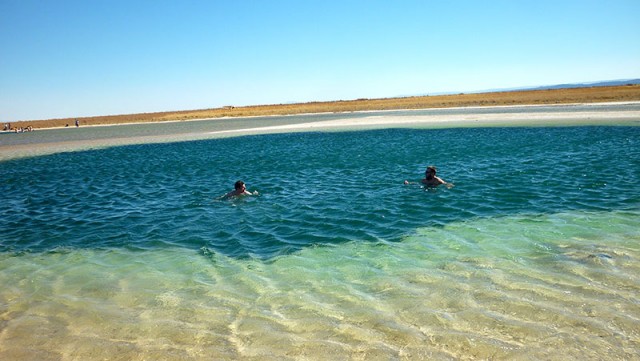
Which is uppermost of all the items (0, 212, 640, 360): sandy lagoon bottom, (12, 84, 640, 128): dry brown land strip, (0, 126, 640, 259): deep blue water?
(12, 84, 640, 128): dry brown land strip

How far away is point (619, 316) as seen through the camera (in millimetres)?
5957

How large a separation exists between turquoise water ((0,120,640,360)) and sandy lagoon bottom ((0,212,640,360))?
34mm

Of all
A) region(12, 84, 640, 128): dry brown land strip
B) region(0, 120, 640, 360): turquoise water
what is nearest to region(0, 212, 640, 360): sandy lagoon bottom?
region(0, 120, 640, 360): turquoise water

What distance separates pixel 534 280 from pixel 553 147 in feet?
66.4

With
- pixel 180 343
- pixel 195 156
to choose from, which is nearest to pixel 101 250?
pixel 180 343

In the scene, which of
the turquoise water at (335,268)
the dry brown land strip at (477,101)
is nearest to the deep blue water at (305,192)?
the turquoise water at (335,268)

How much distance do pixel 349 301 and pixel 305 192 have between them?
951 cm

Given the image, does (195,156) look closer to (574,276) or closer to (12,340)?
(12,340)

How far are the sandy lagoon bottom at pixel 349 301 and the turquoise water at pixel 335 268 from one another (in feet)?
0.11

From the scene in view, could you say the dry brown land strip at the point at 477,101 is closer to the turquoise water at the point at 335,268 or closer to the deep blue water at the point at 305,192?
the deep blue water at the point at 305,192

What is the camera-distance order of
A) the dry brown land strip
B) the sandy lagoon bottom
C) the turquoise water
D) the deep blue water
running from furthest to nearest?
the dry brown land strip, the deep blue water, the turquoise water, the sandy lagoon bottom

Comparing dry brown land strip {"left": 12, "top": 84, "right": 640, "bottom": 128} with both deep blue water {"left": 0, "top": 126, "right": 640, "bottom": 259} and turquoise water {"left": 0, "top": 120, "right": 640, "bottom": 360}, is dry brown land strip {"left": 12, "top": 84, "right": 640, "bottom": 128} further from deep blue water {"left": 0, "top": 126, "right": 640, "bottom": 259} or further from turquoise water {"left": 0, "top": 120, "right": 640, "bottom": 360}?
turquoise water {"left": 0, "top": 120, "right": 640, "bottom": 360}

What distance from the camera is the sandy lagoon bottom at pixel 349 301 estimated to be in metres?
5.71

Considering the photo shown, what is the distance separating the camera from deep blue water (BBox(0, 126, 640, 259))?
1138 centimetres
